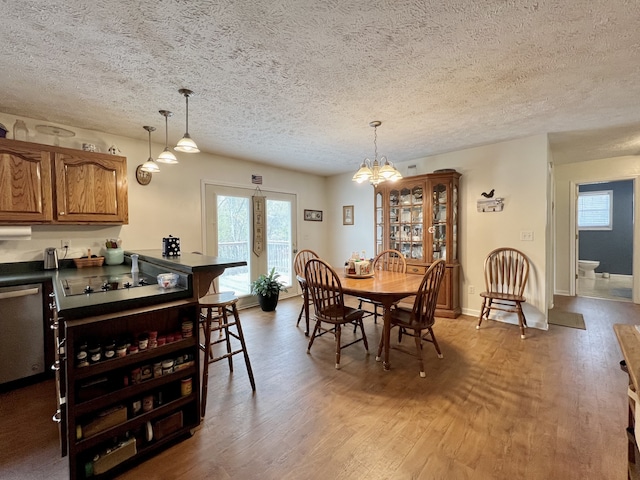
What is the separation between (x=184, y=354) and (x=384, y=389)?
56.7 inches

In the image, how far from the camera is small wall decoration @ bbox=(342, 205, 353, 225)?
5359mm

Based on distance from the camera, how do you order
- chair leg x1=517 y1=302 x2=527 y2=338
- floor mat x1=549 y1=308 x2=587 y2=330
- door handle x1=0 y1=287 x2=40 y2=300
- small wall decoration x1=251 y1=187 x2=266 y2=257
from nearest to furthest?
1. door handle x1=0 y1=287 x2=40 y2=300
2. chair leg x1=517 y1=302 x2=527 y2=338
3. floor mat x1=549 y1=308 x2=587 y2=330
4. small wall decoration x1=251 y1=187 x2=266 y2=257

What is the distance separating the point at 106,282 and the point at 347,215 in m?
3.98

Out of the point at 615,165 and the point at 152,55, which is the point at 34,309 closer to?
the point at 152,55

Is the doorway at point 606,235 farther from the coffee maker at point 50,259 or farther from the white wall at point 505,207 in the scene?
the coffee maker at point 50,259

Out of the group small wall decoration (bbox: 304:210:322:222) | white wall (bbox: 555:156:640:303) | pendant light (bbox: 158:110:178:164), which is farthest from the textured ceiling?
small wall decoration (bbox: 304:210:322:222)

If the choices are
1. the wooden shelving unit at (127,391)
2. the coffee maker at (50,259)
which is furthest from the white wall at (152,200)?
the wooden shelving unit at (127,391)

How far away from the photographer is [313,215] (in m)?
5.42

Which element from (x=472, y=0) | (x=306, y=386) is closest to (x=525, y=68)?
(x=472, y=0)

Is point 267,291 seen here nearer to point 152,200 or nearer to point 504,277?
point 152,200

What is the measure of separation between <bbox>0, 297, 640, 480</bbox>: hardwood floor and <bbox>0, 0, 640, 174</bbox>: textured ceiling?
2236mm

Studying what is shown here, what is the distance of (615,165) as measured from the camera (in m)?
4.41

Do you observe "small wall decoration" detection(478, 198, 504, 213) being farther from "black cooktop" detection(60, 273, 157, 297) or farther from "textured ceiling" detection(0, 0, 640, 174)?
"black cooktop" detection(60, 273, 157, 297)

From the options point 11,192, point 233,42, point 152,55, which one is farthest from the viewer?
point 11,192
